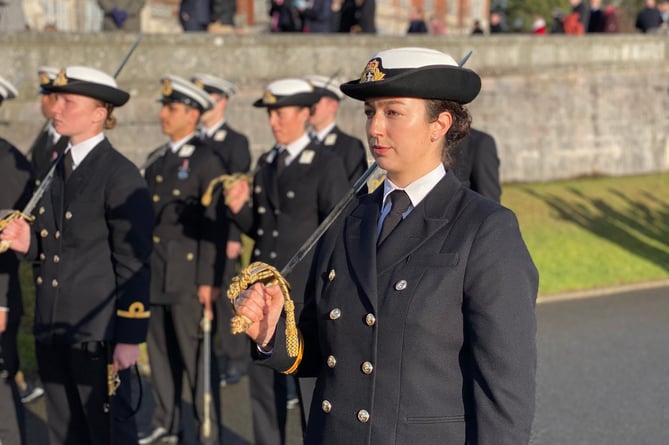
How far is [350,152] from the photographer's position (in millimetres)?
8484

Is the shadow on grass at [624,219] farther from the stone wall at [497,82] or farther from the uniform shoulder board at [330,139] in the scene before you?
the uniform shoulder board at [330,139]

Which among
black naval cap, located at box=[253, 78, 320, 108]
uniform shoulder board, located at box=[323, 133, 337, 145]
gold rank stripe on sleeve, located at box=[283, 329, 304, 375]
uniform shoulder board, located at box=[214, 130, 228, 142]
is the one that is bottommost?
gold rank stripe on sleeve, located at box=[283, 329, 304, 375]

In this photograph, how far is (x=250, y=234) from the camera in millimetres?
6895

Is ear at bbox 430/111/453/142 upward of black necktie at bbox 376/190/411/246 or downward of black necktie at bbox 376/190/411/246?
upward

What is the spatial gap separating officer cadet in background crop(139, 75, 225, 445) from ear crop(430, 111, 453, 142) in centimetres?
402

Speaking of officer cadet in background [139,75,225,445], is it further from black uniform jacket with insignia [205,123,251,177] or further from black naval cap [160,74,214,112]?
black uniform jacket with insignia [205,123,251,177]

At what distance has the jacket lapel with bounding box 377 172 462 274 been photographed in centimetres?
326

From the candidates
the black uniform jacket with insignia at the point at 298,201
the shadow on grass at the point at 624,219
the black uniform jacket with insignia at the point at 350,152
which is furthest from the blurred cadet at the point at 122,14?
the black uniform jacket with insignia at the point at 298,201

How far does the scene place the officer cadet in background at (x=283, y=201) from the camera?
6.47 metres

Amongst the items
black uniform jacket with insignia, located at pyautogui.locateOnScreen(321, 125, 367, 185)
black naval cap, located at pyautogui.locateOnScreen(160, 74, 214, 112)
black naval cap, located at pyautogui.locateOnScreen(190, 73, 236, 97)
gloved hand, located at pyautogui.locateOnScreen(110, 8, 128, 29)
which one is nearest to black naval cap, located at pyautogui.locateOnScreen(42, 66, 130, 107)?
black naval cap, located at pyautogui.locateOnScreen(160, 74, 214, 112)

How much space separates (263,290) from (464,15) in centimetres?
3943

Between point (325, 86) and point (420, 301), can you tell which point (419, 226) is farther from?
point (325, 86)

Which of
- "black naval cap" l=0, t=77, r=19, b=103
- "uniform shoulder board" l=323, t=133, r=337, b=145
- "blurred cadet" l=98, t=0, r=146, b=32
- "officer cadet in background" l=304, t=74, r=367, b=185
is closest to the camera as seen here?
"black naval cap" l=0, t=77, r=19, b=103

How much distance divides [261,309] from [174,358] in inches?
160
